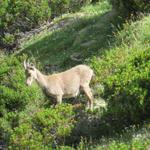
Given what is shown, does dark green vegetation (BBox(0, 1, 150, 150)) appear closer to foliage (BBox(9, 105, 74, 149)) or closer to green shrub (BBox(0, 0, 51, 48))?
foliage (BBox(9, 105, 74, 149))

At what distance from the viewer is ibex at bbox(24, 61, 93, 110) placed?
16.0 meters

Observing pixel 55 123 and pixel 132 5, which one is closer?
pixel 55 123

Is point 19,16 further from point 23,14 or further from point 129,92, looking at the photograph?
point 129,92

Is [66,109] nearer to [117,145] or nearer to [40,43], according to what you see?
[117,145]

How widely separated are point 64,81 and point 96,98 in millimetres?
1048

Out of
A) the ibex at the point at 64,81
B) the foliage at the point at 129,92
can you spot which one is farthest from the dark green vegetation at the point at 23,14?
the foliage at the point at 129,92

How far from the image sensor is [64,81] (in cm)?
1642

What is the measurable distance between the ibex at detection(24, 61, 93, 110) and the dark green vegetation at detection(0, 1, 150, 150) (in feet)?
1.27

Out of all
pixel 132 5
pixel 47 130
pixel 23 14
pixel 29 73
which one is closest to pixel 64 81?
pixel 29 73

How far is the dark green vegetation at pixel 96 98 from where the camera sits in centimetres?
1348

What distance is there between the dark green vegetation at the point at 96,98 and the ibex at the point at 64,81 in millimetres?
388

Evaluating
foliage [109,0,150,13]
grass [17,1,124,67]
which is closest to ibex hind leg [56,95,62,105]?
grass [17,1,124,67]

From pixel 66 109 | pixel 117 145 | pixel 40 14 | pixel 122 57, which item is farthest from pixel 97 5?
pixel 117 145

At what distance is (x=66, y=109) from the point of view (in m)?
14.8
